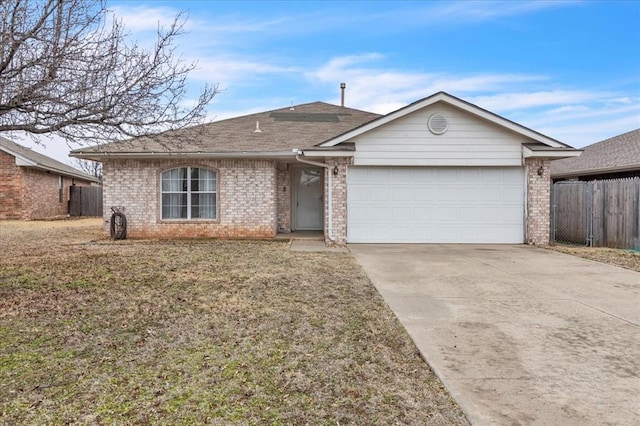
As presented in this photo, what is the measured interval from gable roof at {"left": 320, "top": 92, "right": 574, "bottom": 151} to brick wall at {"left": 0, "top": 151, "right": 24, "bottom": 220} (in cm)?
1747

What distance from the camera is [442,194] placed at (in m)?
12.5

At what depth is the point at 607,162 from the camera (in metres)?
15.1

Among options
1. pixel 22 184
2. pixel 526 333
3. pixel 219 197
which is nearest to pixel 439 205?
pixel 219 197

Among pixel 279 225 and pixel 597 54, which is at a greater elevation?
pixel 597 54

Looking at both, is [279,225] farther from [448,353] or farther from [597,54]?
[597,54]

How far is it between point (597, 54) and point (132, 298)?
18.4 m

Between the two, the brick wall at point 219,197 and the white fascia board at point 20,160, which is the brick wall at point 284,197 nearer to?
the brick wall at point 219,197

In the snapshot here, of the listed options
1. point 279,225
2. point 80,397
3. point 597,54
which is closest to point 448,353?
point 80,397

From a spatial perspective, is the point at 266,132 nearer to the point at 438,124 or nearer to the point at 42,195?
the point at 438,124

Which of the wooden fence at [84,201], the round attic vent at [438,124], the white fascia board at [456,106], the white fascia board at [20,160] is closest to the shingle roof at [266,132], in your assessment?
the white fascia board at [456,106]

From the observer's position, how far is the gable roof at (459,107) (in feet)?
38.8

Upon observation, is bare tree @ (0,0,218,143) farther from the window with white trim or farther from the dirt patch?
the dirt patch

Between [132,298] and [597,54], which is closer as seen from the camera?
[132,298]

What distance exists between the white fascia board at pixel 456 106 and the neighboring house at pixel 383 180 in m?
0.03
